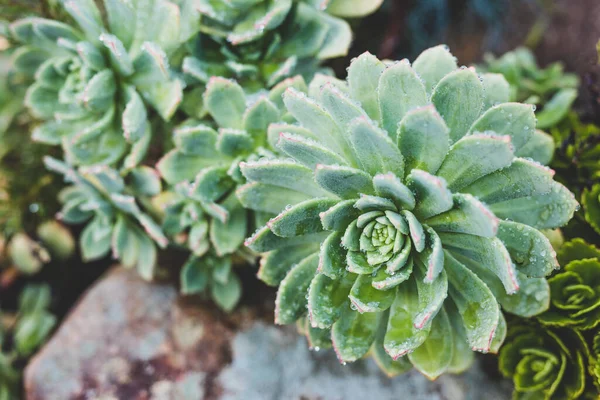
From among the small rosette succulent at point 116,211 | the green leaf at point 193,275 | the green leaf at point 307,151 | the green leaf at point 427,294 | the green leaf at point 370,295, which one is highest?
the green leaf at point 307,151

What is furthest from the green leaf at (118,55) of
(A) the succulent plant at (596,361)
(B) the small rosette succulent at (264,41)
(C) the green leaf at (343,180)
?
(A) the succulent plant at (596,361)

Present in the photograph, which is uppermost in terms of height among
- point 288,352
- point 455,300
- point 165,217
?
point 455,300

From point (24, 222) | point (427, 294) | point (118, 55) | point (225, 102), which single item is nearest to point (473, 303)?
point (427, 294)

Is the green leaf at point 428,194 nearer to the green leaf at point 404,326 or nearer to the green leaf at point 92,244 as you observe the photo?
the green leaf at point 404,326

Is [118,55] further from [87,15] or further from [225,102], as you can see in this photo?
[225,102]

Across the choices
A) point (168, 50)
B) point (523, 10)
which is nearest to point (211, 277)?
point (168, 50)

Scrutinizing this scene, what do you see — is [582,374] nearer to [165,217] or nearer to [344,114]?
[344,114]
